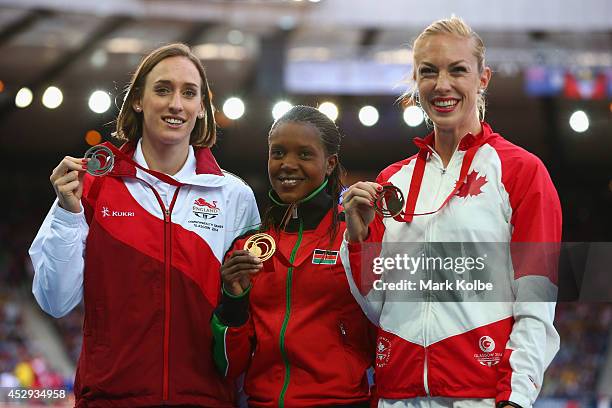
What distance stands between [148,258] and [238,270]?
317 mm

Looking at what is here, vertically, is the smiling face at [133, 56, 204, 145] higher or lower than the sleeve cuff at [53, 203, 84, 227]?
higher

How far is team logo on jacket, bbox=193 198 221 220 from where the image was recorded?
112 inches

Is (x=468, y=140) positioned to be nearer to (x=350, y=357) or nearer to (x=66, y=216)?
(x=350, y=357)

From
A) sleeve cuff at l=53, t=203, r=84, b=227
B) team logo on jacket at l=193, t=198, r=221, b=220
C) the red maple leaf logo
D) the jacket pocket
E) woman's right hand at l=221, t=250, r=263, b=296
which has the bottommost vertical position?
the jacket pocket

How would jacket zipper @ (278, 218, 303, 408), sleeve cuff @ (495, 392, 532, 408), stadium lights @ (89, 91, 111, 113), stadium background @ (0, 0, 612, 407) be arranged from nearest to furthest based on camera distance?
sleeve cuff @ (495, 392, 532, 408)
jacket zipper @ (278, 218, 303, 408)
stadium lights @ (89, 91, 111, 113)
stadium background @ (0, 0, 612, 407)

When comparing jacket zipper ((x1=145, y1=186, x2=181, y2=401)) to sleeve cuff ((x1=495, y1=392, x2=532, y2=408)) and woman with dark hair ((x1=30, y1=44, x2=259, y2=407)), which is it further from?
sleeve cuff ((x1=495, y1=392, x2=532, y2=408))

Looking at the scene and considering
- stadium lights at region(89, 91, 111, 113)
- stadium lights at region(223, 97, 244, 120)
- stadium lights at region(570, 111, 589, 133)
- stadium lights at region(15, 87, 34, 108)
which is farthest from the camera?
stadium lights at region(15, 87, 34, 108)

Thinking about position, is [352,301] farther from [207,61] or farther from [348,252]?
[207,61]

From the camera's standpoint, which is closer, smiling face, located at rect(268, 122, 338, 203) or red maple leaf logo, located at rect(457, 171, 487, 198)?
red maple leaf logo, located at rect(457, 171, 487, 198)

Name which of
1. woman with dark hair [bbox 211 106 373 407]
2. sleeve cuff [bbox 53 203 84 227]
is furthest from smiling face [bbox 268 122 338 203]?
sleeve cuff [bbox 53 203 84 227]

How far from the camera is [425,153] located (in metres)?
2.70

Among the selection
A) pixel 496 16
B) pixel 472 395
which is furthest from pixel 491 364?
pixel 496 16

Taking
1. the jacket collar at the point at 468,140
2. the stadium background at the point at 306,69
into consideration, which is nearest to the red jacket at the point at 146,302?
the jacket collar at the point at 468,140

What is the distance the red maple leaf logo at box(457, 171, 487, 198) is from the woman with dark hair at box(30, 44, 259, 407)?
0.76 meters
